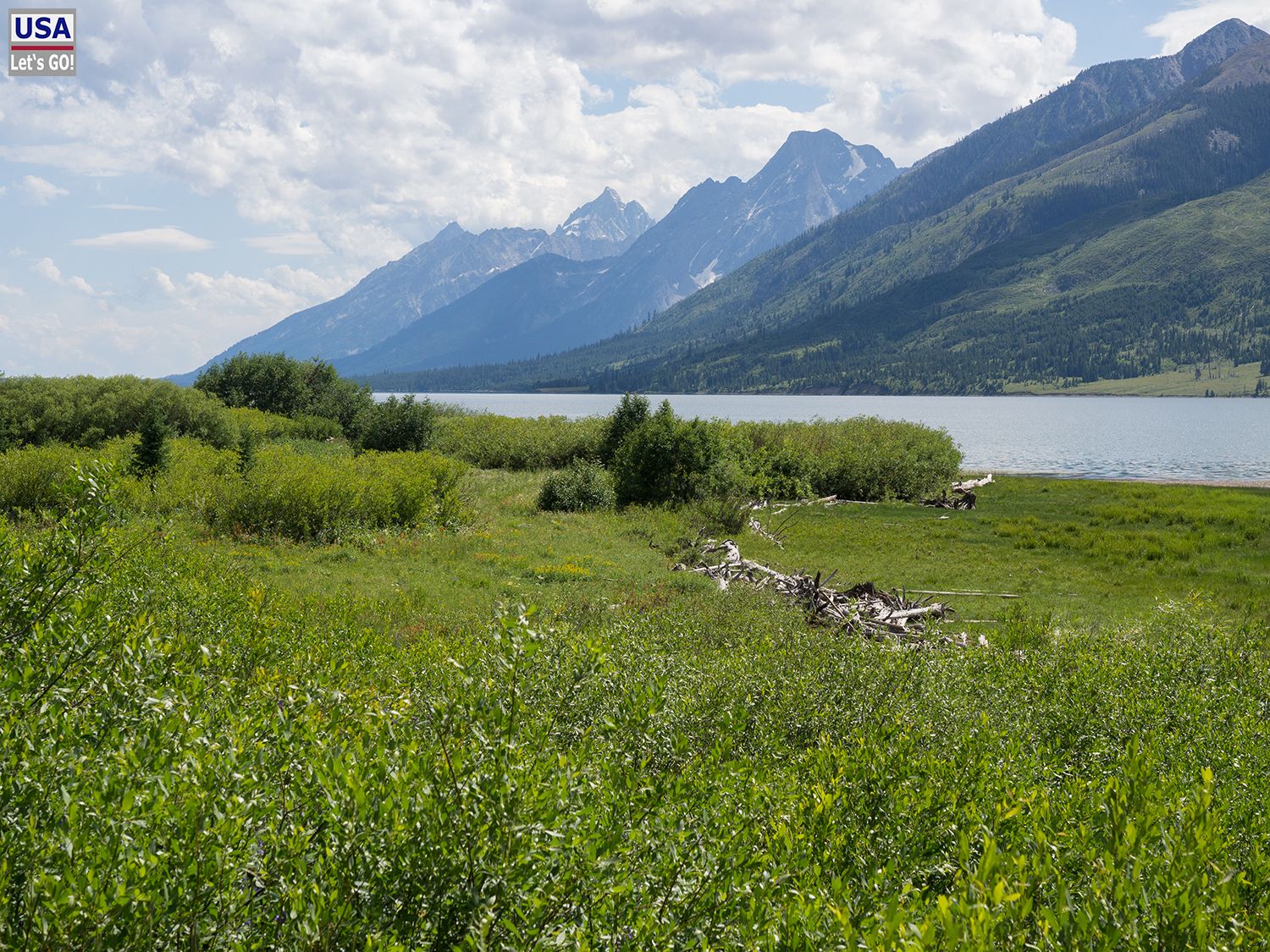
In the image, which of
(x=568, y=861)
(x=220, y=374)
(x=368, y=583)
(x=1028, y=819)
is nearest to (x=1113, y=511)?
(x=368, y=583)

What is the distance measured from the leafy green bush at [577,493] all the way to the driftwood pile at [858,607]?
12.5 meters

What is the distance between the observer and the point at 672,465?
36250 millimetres

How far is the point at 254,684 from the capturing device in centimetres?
814

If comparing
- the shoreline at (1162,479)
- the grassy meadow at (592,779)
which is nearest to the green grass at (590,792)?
the grassy meadow at (592,779)

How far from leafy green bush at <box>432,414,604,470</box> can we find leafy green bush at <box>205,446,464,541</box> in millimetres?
18222

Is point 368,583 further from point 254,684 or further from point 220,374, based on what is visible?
point 220,374

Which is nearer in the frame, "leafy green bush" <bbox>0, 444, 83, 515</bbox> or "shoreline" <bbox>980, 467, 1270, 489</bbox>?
"leafy green bush" <bbox>0, 444, 83, 515</bbox>

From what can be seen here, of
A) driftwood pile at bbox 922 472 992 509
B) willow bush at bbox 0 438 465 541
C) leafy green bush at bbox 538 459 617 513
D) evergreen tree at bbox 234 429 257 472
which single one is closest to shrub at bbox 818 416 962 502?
driftwood pile at bbox 922 472 992 509

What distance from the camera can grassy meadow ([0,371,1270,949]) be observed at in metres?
3.35

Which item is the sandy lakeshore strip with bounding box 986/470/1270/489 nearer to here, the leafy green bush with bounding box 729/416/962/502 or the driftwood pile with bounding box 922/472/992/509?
the leafy green bush with bounding box 729/416/962/502

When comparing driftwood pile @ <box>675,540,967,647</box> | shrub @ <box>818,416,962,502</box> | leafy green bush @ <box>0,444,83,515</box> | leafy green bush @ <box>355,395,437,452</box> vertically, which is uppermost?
leafy green bush @ <box>355,395,437,452</box>

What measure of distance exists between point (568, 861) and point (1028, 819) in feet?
10.6

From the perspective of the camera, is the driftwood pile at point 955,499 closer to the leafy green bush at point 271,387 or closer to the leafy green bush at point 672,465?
the leafy green bush at point 672,465

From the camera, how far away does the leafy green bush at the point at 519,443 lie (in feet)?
162
